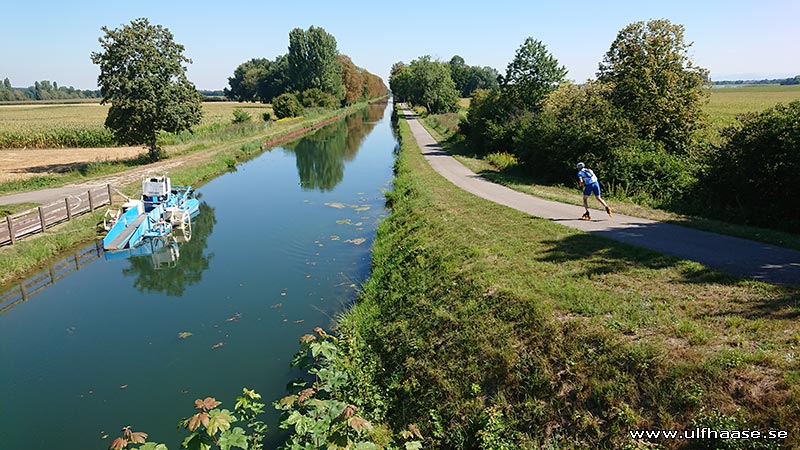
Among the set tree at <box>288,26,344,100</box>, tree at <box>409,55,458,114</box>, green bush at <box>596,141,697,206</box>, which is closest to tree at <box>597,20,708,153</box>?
green bush at <box>596,141,697,206</box>

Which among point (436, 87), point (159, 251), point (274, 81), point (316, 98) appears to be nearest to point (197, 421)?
point (159, 251)

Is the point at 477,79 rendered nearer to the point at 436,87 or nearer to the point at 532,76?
the point at 436,87

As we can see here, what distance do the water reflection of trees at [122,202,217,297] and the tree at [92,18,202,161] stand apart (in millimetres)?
15387

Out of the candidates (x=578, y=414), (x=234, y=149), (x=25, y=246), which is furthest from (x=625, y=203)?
(x=234, y=149)

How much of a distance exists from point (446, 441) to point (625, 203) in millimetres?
11902

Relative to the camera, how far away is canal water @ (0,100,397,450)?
7.79m

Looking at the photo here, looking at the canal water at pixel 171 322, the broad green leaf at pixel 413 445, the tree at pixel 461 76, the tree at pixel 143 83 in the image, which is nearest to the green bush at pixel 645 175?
the canal water at pixel 171 322

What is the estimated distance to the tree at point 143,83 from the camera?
2831cm

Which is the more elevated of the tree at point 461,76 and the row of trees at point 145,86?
the tree at point 461,76

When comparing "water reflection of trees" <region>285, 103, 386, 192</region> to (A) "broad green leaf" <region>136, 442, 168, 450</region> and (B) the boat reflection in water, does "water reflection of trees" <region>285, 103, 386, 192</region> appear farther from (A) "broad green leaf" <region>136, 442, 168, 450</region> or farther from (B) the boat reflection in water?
(A) "broad green leaf" <region>136, 442, 168, 450</region>

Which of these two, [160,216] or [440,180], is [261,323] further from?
[440,180]

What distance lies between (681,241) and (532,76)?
19439 millimetres

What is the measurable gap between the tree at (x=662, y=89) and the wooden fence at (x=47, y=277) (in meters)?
22.1

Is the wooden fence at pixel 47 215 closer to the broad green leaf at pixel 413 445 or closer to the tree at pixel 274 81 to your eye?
the broad green leaf at pixel 413 445
